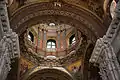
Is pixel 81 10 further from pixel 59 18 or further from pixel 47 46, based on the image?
pixel 47 46

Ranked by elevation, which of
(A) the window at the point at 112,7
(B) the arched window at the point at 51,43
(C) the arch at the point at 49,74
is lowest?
(A) the window at the point at 112,7

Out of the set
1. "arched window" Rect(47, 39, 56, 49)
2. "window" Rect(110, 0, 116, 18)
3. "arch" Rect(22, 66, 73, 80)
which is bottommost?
"window" Rect(110, 0, 116, 18)

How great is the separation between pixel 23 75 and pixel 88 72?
5.60 metres

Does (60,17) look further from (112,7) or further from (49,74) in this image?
(49,74)

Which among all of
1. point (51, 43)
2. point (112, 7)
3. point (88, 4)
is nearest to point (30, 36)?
point (51, 43)

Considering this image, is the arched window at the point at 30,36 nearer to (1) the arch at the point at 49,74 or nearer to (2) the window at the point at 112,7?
(1) the arch at the point at 49,74

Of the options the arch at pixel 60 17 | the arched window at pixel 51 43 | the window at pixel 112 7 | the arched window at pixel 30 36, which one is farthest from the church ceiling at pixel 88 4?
the arched window at pixel 51 43

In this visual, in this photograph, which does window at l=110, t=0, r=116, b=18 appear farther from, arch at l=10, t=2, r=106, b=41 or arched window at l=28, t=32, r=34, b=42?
arched window at l=28, t=32, r=34, b=42

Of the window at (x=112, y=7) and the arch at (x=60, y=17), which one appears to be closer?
the window at (x=112, y=7)

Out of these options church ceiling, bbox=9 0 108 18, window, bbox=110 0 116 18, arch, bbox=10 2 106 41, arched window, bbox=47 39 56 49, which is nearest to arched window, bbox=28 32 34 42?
arched window, bbox=47 39 56 49

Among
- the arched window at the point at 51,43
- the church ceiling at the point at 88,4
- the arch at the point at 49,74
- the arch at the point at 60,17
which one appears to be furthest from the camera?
the arched window at the point at 51,43

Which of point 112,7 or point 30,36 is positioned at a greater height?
point 30,36

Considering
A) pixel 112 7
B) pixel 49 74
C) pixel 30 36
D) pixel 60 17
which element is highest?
pixel 30 36

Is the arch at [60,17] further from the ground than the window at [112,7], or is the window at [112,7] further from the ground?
the arch at [60,17]
